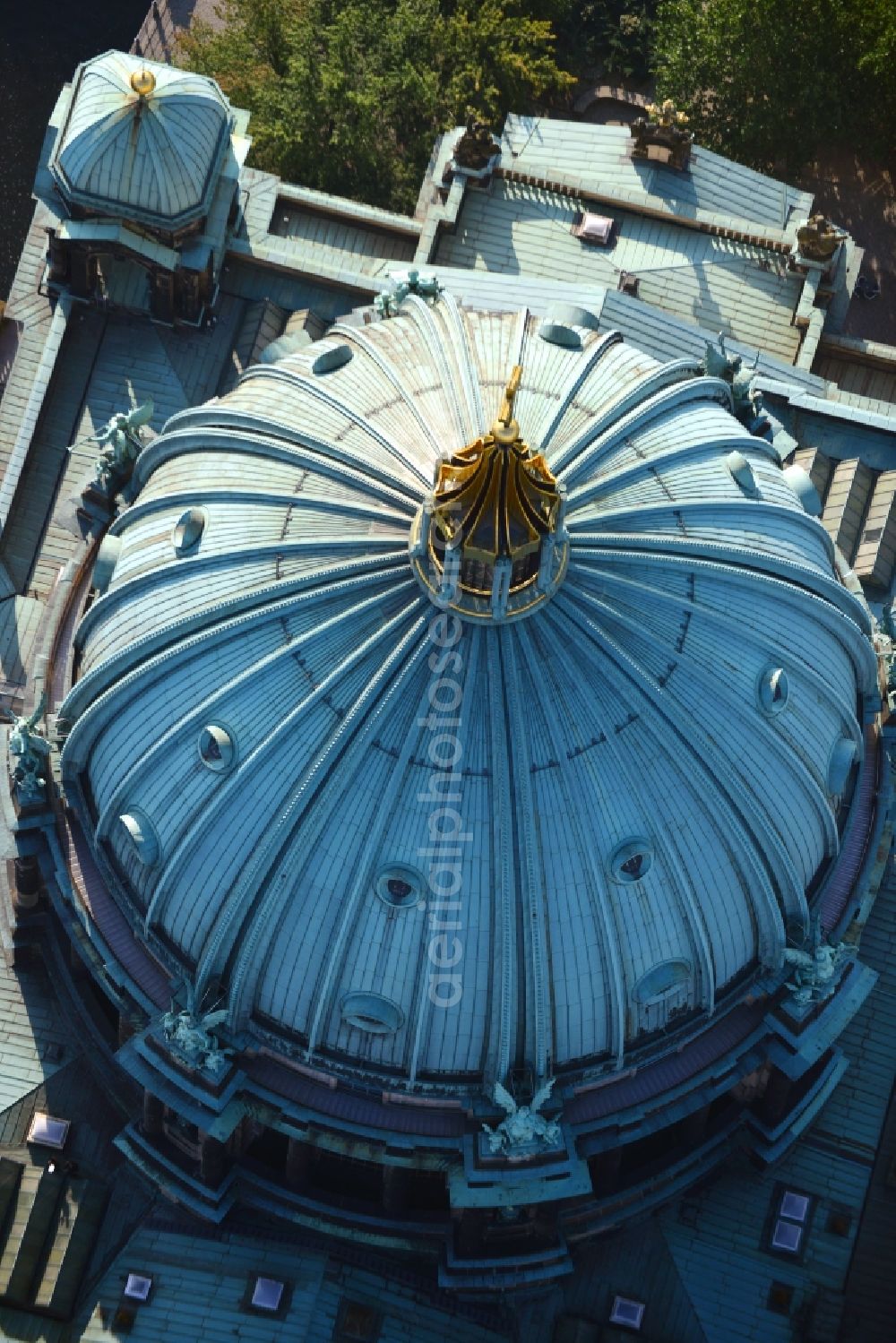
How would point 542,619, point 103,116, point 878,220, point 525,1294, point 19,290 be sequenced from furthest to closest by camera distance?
point 878,220, point 19,290, point 103,116, point 525,1294, point 542,619

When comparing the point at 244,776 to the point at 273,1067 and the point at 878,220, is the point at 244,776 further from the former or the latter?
the point at 878,220

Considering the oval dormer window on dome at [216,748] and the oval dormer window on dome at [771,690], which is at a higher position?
the oval dormer window on dome at [771,690]

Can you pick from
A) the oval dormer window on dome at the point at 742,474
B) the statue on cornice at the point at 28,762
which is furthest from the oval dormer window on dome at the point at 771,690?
the statue on cornice at the point at 28,762

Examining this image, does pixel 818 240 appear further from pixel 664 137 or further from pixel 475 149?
pixel 475 149

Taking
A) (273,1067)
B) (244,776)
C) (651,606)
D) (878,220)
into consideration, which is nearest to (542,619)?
(651,606)

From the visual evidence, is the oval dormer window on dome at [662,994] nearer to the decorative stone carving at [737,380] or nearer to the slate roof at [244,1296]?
the slate roof at [244,1296]

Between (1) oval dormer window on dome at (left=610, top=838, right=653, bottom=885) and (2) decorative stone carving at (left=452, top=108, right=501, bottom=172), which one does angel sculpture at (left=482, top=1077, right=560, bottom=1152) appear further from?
(2) decorative stone carving at (left=452, top=108, right=501, bottom=172)

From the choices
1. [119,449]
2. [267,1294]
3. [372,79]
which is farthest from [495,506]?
[372,79]
